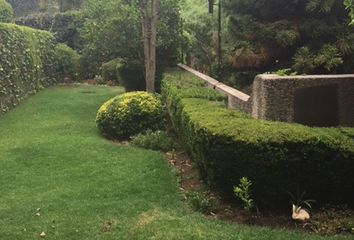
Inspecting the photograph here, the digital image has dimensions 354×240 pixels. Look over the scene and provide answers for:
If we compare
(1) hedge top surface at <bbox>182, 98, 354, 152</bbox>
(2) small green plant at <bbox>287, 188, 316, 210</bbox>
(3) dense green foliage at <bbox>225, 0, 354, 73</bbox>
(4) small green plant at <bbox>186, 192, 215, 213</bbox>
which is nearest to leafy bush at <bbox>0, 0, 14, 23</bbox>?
(3) dense green foliage at <bbox>225, 0, 354, 73</bbox>

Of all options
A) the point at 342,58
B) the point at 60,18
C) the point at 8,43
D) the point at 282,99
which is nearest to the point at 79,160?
the point at 282,99

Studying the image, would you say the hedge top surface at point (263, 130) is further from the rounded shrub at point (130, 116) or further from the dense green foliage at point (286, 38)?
the dense green foliage at point (286, 38)

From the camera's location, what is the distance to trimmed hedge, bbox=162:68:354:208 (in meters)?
5.00

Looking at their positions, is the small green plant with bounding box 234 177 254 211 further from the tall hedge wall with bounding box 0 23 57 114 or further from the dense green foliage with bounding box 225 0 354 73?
the tall hedge wall with bounding box 0 23 57 114

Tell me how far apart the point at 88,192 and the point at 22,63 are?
9.97 m

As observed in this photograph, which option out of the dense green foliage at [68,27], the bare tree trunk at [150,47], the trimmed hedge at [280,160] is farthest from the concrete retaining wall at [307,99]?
the dense green foliage at [68,27]

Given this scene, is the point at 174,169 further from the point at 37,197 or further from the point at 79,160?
the point at 37,197

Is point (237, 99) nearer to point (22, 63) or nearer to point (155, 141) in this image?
point (155, 141)

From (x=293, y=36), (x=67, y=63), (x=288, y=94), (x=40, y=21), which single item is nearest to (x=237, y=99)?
(x=288, y=94)

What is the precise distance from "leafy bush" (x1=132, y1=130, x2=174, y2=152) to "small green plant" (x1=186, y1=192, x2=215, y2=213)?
3.07 m

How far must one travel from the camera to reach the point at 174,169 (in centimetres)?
764

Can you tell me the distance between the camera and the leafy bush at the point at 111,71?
1616cm

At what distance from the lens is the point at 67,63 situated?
69.1 feet

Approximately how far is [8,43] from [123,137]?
5.92 m
